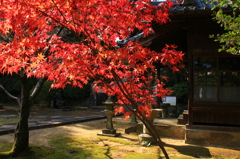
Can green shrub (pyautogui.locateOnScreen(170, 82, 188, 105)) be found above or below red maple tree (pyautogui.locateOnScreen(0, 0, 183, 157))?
below

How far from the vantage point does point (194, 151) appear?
5965 mm

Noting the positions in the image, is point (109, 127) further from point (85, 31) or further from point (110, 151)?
point (85, 31)

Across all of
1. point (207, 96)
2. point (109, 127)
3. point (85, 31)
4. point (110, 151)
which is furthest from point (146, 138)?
point (85, 31)

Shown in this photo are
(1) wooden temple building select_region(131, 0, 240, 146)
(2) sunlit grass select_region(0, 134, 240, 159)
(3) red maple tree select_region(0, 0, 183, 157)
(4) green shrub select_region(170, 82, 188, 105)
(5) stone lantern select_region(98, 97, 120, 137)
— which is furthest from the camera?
(4) green shrub select_region(170, 82, 188, 105)

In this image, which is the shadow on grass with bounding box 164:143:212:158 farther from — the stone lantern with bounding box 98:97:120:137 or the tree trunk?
the tree trunk

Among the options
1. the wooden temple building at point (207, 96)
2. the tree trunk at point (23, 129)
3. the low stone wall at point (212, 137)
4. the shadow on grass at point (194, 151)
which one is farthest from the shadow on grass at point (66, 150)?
the wooden temple building at point (207, 96)

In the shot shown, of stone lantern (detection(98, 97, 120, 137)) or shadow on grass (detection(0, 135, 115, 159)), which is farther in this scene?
stone lantern (detection(98, 97, 120, 137))

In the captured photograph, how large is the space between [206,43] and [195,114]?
2314mm

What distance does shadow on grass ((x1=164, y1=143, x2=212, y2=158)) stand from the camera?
18.6 feet

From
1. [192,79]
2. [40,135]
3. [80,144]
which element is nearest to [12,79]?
[40,135]

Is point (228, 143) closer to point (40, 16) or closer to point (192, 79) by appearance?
point (192, 79)

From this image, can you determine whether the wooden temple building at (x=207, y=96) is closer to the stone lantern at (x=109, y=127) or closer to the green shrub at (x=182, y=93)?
the stone lantern at (x=109, y=127)

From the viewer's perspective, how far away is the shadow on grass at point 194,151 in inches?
223

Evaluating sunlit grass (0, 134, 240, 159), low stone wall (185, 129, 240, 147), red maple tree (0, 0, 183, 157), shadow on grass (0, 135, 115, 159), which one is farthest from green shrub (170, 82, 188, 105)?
red maple tree (0, 0, 183, 157)
